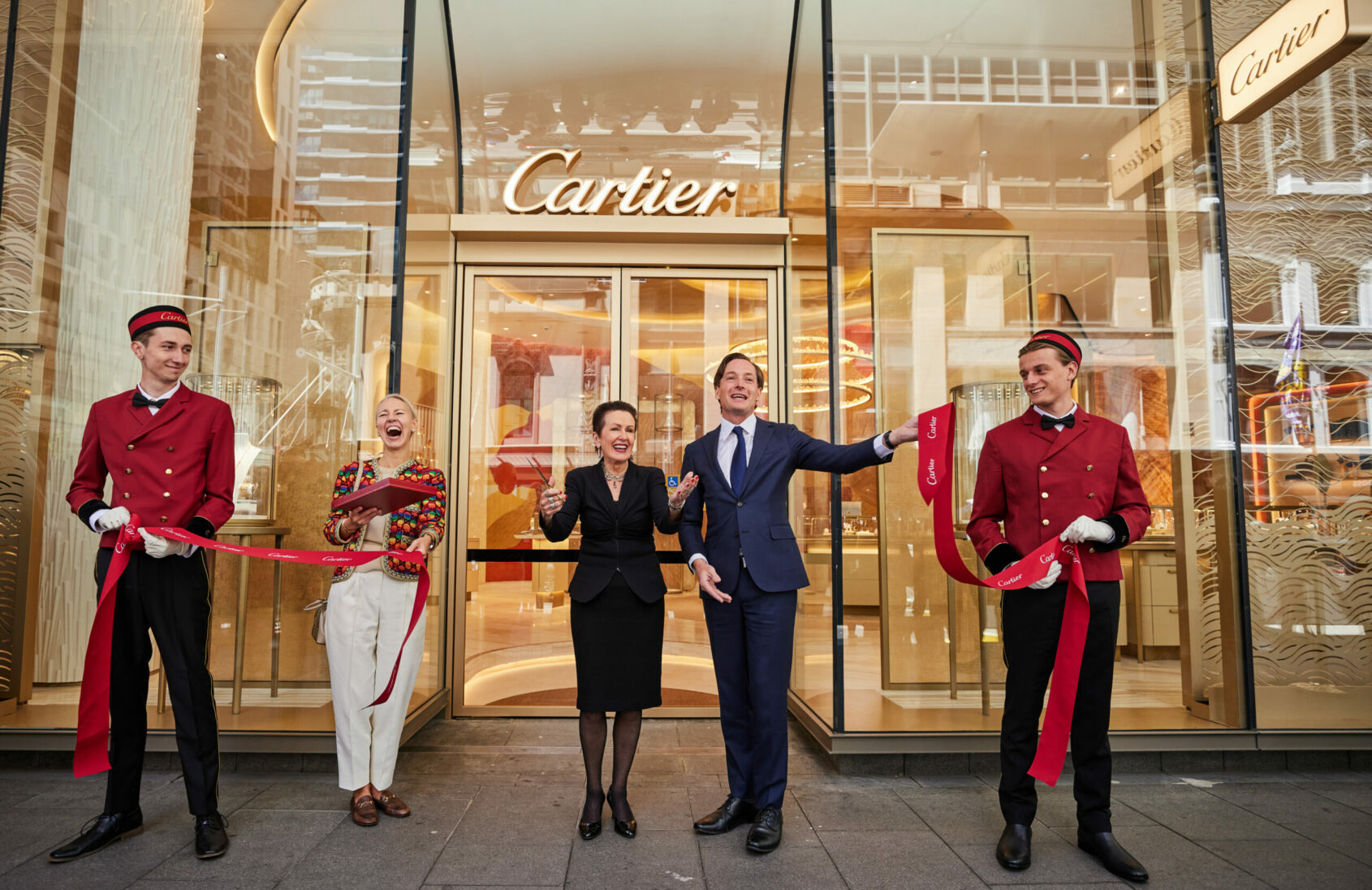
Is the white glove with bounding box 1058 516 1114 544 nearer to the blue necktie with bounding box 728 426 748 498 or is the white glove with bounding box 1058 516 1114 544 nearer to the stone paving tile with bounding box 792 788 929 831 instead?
the blue necktie with bounding box 728 426 748 498

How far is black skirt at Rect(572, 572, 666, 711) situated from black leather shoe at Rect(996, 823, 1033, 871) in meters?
1.33

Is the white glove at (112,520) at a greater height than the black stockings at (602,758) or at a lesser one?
greater

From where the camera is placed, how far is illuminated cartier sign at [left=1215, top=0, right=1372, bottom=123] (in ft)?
10.8

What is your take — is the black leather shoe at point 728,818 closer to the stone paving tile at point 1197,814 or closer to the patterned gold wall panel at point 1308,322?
the stone paving tile at point 1197,814

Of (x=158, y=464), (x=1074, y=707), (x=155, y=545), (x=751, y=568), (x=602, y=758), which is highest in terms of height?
(x=158, y=464)

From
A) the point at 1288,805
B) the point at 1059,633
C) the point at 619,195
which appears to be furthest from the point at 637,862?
the point at 619,195

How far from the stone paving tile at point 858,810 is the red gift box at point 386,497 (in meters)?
2.02

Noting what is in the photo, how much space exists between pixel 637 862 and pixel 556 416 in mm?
3064

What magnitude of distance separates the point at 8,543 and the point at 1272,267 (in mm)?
6624

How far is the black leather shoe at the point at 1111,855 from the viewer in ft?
A: 8.93

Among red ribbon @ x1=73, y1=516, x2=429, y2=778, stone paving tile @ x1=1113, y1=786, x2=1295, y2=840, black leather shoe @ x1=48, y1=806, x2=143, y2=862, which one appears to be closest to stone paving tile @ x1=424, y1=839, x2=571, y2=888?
black leather shoe @ x1=48, y1=806, x2=143, y2=862

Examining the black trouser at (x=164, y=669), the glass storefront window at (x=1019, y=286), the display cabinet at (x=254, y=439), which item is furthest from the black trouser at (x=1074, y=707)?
the display cabinet at (x=254, y=439)

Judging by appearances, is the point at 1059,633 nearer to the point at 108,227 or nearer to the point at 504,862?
the point at 504,862

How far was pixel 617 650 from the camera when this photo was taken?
313 cm
